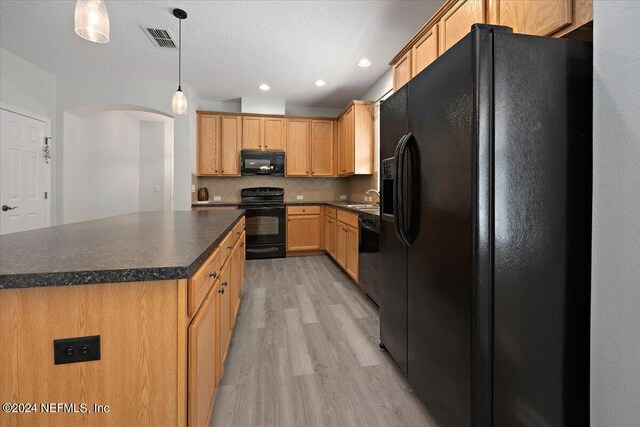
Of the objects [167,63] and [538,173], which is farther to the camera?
[167,63]

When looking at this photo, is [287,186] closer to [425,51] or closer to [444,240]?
A: [425,51]

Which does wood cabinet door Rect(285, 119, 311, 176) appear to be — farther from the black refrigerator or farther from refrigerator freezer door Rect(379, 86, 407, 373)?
the black refrigerator

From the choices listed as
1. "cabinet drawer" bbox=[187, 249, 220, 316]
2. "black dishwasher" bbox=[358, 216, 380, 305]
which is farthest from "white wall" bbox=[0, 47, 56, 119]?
"black dishwasher" bbox=[358, 216, 380, 305]

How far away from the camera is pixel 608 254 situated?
42.0 inches

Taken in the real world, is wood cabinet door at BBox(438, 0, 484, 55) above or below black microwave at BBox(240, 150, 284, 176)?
above

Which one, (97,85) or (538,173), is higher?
(97,85)

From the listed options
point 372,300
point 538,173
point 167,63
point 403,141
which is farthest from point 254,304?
point 167,63

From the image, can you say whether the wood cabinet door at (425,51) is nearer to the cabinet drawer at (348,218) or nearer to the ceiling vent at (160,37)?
the cabinet drawer at (348,218)

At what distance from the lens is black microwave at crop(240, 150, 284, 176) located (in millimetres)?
5035

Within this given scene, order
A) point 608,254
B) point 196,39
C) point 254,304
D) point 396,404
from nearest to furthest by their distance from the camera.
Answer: point 608,254 < point 396,404 < point 254,304 < point 196,39

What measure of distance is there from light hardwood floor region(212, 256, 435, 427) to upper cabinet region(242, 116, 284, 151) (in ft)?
9.43

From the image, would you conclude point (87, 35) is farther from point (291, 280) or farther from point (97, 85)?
point (97, 85)

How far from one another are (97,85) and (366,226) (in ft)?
14.4

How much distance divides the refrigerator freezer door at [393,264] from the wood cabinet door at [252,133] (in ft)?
11.5
